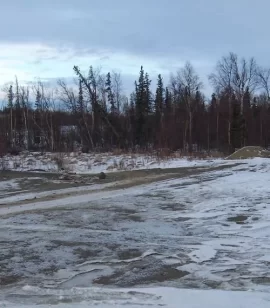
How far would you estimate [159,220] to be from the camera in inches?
369

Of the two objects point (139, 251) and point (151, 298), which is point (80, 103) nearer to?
point (139, 251)

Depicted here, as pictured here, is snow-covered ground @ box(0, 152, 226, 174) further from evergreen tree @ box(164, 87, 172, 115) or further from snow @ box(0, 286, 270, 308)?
evergreen tree @ box(164, 87, 172, 115)

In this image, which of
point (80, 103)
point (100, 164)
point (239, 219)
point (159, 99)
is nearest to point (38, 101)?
point (80, 103)

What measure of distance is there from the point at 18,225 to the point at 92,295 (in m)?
4.40

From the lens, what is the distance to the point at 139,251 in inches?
272

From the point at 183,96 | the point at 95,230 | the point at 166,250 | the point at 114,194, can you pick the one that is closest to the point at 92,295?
the point at 166,250

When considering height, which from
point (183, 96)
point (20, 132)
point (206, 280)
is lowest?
point (206, 280)

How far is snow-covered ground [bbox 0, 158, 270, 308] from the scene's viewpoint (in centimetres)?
491

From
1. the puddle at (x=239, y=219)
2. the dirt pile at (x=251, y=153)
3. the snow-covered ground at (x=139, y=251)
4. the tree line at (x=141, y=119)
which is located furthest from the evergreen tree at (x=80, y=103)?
the puddle at (x=239, y=219)

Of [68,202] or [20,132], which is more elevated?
[20,132]

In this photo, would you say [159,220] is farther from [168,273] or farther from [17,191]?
[17,191]

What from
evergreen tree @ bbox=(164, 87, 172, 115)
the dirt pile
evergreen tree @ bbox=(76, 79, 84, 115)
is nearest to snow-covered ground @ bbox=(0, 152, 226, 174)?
the dirt pile

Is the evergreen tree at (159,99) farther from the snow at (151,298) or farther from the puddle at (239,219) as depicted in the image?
the snow at (151,298)

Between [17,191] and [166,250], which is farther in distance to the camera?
[17,191]
